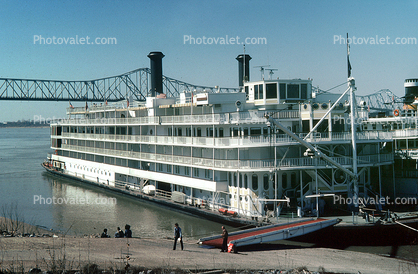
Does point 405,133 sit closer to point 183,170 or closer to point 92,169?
point 183,170

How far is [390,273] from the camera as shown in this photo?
18734 millimetres

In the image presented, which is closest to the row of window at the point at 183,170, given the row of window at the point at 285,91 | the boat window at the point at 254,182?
the boat window at the point at 254,182

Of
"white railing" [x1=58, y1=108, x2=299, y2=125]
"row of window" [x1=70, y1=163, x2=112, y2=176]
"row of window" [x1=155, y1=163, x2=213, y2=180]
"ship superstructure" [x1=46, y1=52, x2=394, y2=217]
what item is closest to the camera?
"ship superstructure" [x1=46, y1=52, x2=394, y2=217]

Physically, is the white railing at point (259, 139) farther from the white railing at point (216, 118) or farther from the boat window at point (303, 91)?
the boat window at point (303, 91)

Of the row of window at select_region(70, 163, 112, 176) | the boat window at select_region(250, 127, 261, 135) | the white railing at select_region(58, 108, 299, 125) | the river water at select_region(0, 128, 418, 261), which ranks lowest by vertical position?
the river water at select_region(0, 128, 418, 261)

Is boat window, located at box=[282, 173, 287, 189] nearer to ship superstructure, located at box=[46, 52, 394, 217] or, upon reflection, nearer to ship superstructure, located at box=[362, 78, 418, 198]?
ship superstructure, located at box=[46, 52, 394, 217]

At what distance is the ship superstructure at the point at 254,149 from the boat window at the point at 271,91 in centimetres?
7

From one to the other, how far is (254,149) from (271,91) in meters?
5.19

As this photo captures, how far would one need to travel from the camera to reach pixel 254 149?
95.6 ft

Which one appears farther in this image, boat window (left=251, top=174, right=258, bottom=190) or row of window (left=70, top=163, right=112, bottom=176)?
row of window (left=70, top=163, right=112, bottom=176)

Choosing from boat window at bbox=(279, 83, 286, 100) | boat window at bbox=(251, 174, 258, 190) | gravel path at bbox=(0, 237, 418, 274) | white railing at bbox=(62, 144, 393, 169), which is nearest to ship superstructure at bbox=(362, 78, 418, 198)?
white railing at bbox=(62, 144, 393, 169)

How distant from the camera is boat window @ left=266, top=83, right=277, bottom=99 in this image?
104 ft

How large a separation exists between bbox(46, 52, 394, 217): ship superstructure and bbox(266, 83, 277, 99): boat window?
2.9 inches

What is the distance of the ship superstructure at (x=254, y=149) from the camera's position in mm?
28203
